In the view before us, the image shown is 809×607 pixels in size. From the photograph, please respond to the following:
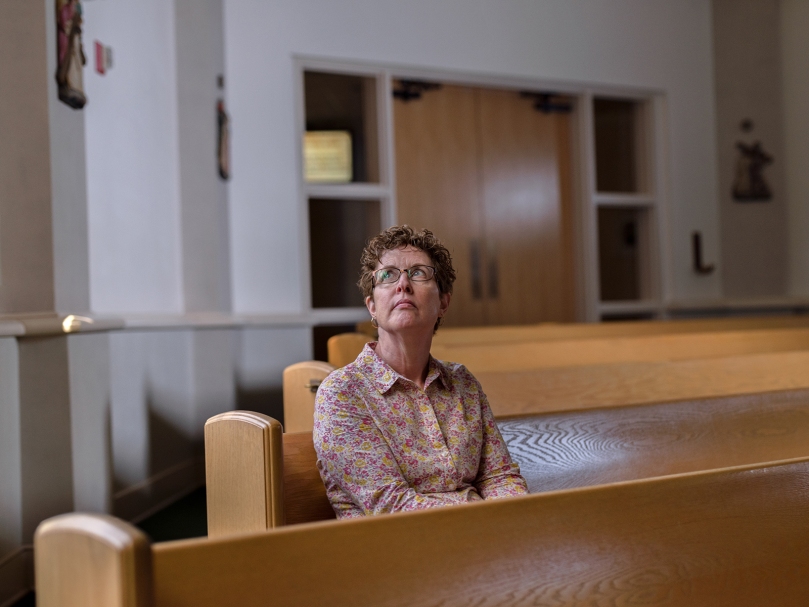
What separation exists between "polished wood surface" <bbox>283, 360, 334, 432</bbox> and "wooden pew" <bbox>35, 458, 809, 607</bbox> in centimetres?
109

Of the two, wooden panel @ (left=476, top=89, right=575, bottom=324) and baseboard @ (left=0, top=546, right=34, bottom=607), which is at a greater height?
wooden panel @ (left=476, top=89, right=575, bottom=324)

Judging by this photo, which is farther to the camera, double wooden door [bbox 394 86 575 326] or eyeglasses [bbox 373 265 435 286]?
double wooden door [bbox 394 86 575 326]

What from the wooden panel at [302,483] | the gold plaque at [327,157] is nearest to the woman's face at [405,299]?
the wooden panel at [302,483]

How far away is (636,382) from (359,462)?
1404 mm

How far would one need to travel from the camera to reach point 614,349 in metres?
3.27

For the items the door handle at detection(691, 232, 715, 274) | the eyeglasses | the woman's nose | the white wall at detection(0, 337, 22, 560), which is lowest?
the white wall at detection(0, 337, 22, 560)

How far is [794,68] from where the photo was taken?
5.85 meters

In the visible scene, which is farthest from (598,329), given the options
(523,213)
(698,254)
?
(698,254)

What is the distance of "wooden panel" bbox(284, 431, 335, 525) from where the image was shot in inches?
56.5

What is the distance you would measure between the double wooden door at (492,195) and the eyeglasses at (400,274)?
12.6 feet

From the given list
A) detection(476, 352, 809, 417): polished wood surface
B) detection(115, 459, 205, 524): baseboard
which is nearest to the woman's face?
A: detection(476, 352, 809, 417): polished wood surface

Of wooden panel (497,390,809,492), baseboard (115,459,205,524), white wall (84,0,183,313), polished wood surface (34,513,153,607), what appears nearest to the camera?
polished wood surface (34,513,153,607)

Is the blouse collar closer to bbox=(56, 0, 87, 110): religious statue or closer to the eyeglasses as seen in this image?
the eyeglasses

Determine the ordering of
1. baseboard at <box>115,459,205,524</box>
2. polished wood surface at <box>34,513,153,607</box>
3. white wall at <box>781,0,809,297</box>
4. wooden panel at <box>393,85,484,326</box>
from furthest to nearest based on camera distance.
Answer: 1. white wall at <box>781,0,809,297</box>
2. wooden panel at <box>393,85,484,326</box>
3. baseboard at <box>115,459,205,524</box>
4. polished wood surface at <box>34,513,153,607</box>
